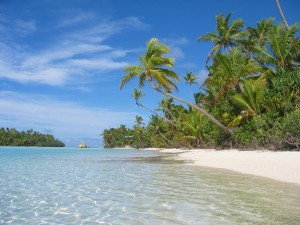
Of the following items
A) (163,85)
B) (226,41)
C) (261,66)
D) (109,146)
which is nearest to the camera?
(261,66)

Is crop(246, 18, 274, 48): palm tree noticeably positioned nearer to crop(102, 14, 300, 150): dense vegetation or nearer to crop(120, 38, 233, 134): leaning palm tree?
crop(102, 14, 300, 150): dense vegetation

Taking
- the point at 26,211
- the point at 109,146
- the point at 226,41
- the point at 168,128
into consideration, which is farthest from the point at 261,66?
the point at 109,146

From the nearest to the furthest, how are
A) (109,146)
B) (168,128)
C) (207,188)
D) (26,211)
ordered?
(26,211) → (207,188) → (168,128) → (109,146)

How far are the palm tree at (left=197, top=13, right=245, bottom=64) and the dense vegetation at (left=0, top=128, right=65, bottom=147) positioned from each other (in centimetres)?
8167

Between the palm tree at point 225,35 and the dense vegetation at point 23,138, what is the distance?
268 feet

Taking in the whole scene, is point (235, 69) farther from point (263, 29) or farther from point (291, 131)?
point (263, 29)

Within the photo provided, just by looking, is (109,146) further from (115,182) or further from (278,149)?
(115,182)

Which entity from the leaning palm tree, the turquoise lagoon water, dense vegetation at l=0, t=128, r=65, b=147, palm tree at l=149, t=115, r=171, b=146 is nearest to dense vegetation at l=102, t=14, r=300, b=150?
the leaning palm tree

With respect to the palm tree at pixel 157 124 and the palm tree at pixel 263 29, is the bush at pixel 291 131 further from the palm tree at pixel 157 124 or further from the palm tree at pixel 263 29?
the palm tree at pixel 157 124

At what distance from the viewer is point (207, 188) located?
741cm

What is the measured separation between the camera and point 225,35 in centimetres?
2708

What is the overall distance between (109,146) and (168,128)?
3884 cm

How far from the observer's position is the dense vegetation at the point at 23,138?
92.9 metres

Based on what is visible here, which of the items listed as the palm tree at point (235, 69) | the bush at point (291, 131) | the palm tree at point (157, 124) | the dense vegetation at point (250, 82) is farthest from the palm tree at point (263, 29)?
the palm tree at point (157, 124)
